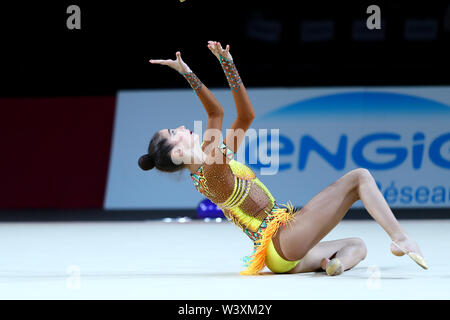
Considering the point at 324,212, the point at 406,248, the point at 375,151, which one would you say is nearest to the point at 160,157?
the point at 324,212

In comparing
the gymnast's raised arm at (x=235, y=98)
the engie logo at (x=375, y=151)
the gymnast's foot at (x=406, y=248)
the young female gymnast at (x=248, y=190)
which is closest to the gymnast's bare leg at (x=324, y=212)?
the young female gymnast at (x=248, y=190)

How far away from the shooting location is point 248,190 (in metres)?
3.02

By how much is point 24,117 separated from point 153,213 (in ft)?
7.46

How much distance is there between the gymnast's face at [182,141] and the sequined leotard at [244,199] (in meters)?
0.10

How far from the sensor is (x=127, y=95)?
885 centimetres

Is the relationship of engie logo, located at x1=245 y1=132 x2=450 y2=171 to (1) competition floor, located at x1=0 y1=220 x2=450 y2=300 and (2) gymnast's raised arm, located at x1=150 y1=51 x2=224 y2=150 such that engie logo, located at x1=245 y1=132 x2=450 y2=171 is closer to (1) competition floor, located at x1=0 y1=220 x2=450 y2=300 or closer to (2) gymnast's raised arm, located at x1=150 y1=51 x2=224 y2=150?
(1) competition floor, located at x1=0 y1=220 x2=450 y2=300

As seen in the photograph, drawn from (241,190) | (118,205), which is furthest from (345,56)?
(241,190)

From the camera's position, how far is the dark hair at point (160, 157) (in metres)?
2.93

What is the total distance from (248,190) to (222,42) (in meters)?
6.20

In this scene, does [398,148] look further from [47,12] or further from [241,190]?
[241,190]

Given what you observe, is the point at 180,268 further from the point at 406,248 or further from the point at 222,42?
the point at 222,42

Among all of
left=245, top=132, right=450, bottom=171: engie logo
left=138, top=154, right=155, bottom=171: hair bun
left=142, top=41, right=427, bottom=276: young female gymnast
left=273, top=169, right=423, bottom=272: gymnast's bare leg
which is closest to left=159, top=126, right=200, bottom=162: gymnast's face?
left=142, top=41, right=427, bottom=276: young female gymnast

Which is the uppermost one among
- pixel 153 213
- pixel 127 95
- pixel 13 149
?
pixel 127 95
